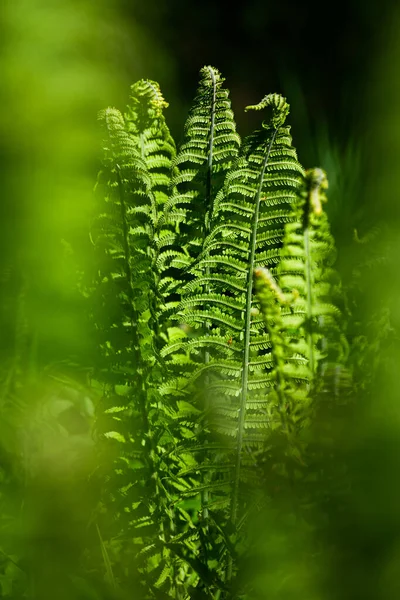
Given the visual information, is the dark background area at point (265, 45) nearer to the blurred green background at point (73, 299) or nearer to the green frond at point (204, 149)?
the green frond at point (204, 149)

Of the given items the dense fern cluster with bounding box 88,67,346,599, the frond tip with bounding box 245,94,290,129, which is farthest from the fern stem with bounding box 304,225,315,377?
the frond tip with bounding box 245,94,290,129

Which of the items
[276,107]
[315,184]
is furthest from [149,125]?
[315,184]

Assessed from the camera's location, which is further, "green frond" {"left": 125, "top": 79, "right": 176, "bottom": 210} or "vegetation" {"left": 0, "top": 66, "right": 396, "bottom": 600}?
"green frond" {"left": 125, "top": 79, "right": 176, "bottom": 210}

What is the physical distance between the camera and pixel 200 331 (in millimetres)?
696

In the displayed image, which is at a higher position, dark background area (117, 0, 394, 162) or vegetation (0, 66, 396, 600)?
dark background area (117, 0, 394, 162)

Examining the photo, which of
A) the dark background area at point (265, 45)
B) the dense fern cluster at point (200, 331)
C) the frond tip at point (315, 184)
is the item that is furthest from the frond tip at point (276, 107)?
the dark background area at point (265, 45)

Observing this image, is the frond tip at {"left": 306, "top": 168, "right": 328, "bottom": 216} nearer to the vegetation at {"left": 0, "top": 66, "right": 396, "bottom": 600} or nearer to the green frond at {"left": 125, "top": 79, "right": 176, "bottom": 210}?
the vegetation at {"left": 0, "top": 66, "right": 396, "bottom": 600}

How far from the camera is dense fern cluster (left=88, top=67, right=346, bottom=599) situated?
526mm

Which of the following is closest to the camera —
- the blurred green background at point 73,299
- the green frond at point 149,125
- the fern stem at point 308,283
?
the blurred green background at point 73,299

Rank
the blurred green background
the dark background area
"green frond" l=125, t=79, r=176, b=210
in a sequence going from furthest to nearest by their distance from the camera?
1. the dark background area
2. "green frond" l=125, t=79, r=176, b=210
3. the blurred green background

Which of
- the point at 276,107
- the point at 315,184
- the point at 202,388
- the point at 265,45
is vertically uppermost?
the point at 265,45

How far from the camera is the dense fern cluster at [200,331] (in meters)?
0.53

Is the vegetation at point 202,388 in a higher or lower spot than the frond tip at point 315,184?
lower

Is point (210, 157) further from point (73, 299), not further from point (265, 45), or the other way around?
point (265, 45)
